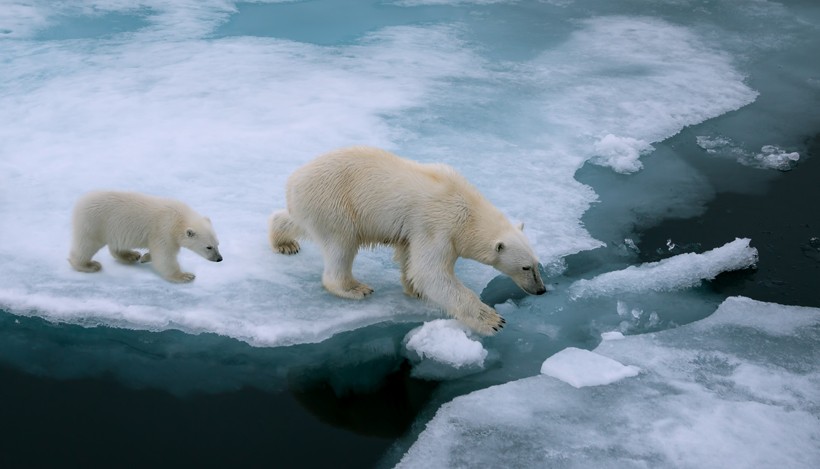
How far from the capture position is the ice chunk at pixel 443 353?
3631mm

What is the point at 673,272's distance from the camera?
4.45 m

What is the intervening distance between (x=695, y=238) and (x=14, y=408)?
3869 mm

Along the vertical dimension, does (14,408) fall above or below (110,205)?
below

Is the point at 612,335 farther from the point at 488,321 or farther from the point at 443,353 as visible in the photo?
the point at 443,353

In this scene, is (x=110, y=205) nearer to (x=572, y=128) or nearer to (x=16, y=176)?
(x=16, y=176)

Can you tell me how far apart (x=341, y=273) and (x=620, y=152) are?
2.89m

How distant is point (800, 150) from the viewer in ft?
20.2

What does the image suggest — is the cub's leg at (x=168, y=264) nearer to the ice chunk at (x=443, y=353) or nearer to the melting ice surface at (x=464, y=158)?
the melting ice surface at (x=464, y=158)

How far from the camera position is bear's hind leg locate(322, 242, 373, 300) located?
4.00 meters

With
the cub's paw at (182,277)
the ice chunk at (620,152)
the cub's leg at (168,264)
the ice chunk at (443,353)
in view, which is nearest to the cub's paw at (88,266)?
the cub's leg at (168,264)

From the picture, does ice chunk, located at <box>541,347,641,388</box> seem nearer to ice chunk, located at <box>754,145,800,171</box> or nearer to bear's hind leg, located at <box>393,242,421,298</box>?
bear's hind leg, located at <box>393,242,421,298</box>

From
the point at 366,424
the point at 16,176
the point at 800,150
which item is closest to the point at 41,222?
the point at 16,176

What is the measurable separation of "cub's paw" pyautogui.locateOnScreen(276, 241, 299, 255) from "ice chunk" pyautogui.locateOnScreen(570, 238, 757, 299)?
5.19 ft

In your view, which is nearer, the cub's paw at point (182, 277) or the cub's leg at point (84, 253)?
the cub's leg at point (84, 253)
